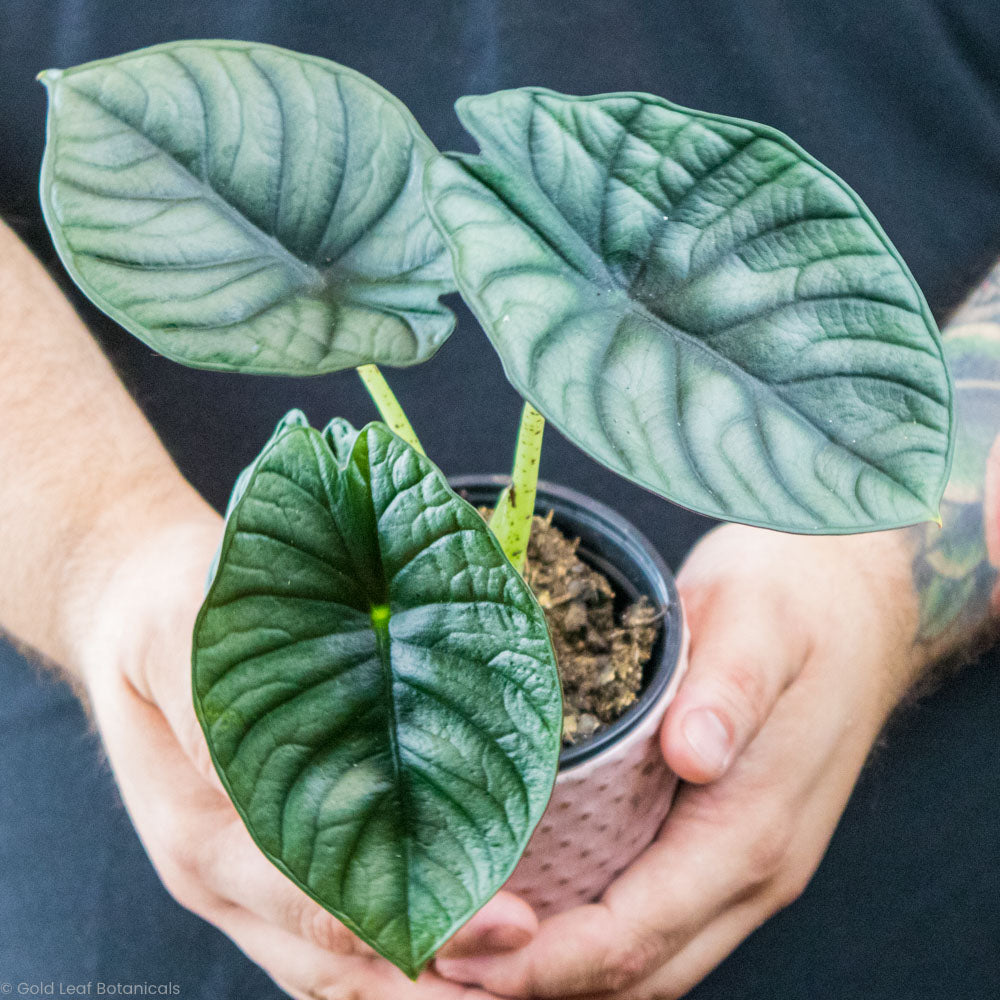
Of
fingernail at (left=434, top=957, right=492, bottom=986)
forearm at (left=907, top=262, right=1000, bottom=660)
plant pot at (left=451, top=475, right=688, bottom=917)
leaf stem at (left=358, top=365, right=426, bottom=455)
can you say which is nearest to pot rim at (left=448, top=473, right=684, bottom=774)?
plant pot at (left=451, top=475, right=688, bottom=917)

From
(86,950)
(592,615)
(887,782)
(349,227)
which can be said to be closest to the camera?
(349,227)

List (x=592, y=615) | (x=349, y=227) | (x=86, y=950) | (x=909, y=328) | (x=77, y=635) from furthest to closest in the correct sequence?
1. (x=86, y=950)
2. (x=77, y=635)
3. (x=592, y=615)
4. (x=349, y=227)
5. (x=909, y=328)

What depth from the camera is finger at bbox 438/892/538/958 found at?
0.61 meters

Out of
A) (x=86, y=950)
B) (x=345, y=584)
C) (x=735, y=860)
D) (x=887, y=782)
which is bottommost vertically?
(x=86, y=950)

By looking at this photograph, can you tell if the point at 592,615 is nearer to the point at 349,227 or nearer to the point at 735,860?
the point at 735,860

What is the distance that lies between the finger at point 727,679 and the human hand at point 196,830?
0.16m

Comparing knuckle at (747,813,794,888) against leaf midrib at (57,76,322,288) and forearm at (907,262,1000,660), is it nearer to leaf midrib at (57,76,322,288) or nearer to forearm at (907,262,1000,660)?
forearm at (907,262,1000,660)

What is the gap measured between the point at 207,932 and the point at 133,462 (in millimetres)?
558

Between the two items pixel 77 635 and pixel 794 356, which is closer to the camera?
pixel 794 356

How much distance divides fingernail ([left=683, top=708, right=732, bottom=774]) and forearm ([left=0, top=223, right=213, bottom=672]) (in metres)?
0.60

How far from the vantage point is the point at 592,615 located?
0.69m

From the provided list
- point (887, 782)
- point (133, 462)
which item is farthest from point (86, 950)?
point (887, 782)

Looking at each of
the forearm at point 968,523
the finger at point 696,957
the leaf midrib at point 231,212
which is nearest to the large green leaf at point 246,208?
the leaf midrib at point 231,212

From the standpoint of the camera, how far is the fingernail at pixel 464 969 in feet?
2.24
